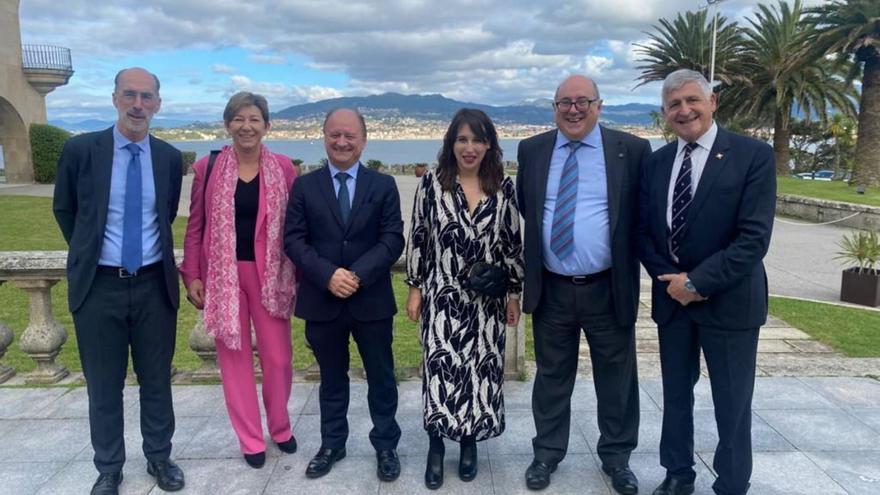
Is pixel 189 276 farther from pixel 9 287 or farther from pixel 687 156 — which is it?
pixel 9 287

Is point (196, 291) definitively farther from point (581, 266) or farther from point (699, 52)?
point (699, 52)

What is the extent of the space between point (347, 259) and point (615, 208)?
1341 millimetres

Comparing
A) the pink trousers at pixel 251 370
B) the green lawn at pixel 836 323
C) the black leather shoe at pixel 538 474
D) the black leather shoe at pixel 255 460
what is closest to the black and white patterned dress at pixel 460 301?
the black leather shoe at pixel 538 474

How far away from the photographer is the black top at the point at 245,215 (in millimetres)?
3188

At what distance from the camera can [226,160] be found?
3.22 meters

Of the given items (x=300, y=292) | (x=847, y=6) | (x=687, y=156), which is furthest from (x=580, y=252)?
(x=847, y=6)

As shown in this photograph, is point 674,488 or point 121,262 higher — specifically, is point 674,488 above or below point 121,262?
below

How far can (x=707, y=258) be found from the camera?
271 cm

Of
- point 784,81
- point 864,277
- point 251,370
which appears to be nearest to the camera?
point 251,370

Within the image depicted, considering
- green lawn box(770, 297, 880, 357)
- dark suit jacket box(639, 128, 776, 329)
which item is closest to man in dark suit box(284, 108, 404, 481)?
dark suit jacket box(639, 128, 776, 329)

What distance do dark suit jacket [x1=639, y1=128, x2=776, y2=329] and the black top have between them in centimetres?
195

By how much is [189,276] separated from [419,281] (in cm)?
125

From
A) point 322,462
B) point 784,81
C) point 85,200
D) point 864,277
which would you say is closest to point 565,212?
point 322,462

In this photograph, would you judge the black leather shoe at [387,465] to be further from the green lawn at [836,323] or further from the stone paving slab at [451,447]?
the green lawn at [836,323]
